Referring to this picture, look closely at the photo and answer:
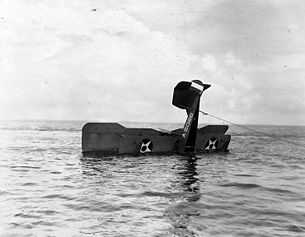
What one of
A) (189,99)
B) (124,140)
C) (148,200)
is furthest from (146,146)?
(148,200)

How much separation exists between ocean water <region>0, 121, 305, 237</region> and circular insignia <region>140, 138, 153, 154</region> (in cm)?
404

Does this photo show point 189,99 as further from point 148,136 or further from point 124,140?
point 124,140

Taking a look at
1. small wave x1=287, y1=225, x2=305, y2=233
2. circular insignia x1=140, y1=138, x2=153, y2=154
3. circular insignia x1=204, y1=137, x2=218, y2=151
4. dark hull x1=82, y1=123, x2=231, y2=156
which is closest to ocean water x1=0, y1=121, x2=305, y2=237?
small wave x1=287, y1=225, x2=305, y2=233

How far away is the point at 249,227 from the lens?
8258 mm

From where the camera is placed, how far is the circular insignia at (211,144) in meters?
26.5

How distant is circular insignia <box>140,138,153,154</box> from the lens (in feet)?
74.7

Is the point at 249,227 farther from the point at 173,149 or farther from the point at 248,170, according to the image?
the point at 173,149

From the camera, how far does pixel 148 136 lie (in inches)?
908

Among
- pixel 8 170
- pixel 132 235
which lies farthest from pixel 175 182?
pixel 8 170

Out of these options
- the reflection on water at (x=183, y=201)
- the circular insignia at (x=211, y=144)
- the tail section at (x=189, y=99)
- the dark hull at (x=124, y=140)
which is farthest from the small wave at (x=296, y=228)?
the circular insignia at (x=211, y=144)

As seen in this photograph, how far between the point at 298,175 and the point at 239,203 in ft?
26.6

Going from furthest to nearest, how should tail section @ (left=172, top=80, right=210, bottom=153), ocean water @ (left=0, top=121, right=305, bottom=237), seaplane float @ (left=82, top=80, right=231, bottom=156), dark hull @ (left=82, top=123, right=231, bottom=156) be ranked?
tail section @ (left=172, top=80, right=210, bottom=153), seaplane float @ (left=82, top=80, right=231, bottom=156), dark hull @ (left=82, top=123, right=231, bottom=156), ocean water @ (left=0, top=121, right=305, bottom=237)

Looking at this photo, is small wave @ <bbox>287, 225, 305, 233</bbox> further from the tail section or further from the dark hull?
the dark hull

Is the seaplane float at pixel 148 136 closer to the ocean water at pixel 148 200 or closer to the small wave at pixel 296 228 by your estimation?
the ocean water at pixel 148 200
